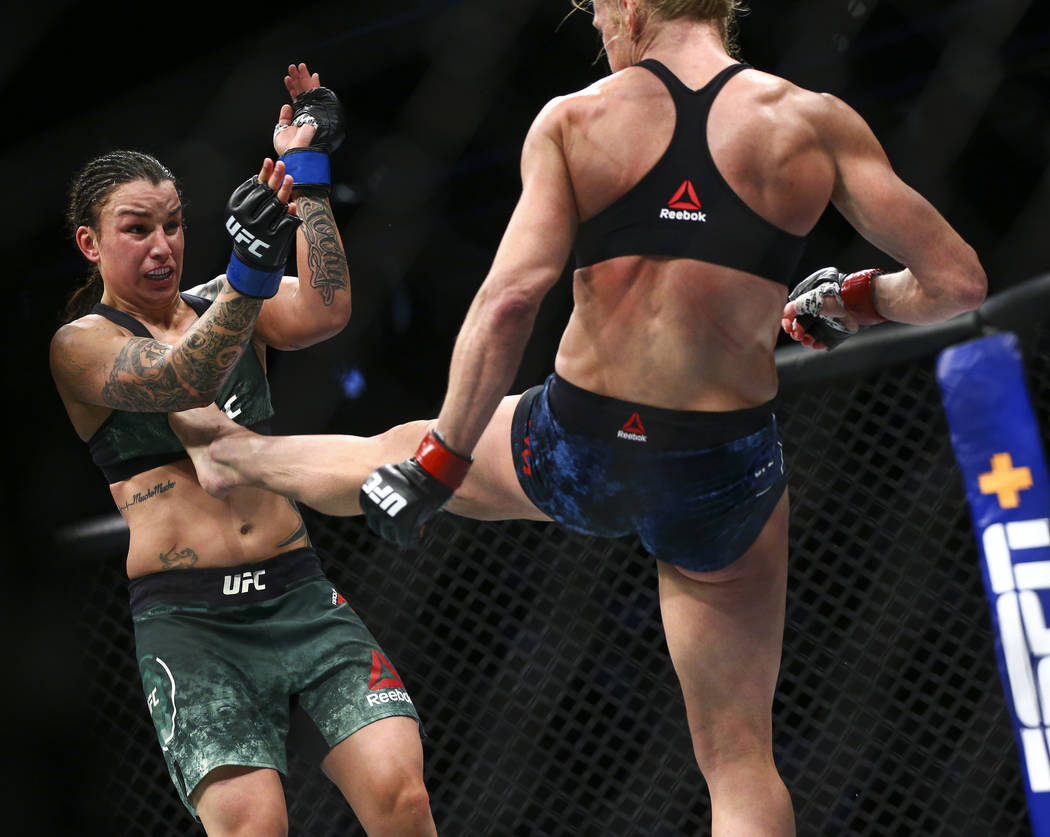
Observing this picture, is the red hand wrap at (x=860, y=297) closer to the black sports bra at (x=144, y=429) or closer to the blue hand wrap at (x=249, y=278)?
the blue hand wrap at (x=249, y=278)

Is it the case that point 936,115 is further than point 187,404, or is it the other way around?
point 936,115

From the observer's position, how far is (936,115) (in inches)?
115

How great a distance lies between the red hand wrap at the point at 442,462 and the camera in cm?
145

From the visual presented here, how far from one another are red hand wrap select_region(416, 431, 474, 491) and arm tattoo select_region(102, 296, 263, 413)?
1.78 feet

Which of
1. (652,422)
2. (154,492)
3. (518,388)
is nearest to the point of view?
(652,422)

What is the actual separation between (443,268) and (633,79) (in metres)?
2.37

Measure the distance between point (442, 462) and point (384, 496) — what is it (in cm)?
8

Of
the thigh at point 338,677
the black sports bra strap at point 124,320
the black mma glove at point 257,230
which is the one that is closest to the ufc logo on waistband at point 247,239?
the black mma glove at point 257,230

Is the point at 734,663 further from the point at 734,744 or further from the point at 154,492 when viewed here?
the point at 154,492

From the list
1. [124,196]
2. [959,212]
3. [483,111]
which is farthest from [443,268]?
[124,196]

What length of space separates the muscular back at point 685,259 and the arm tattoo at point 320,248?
0.67 metres

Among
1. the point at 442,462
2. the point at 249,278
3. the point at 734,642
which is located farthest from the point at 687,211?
the point at 249,278

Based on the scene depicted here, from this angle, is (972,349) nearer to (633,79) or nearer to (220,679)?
(633,79)

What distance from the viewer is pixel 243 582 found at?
1.99 m
